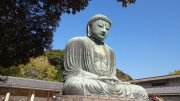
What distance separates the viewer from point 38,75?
1127 inches

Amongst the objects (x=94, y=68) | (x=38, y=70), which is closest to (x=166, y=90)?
(x=94, y=68)

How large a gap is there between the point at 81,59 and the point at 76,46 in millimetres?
496

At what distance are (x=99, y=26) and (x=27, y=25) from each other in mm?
2552

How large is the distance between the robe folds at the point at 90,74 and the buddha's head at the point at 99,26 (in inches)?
12.3

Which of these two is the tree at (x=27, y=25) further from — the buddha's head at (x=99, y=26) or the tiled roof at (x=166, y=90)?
the tiled roof at (x=166, y=90)

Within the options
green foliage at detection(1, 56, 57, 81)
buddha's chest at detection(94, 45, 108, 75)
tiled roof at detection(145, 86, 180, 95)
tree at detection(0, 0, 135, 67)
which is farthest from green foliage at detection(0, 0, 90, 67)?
green foliage at detection(1, 56, 57, 81)

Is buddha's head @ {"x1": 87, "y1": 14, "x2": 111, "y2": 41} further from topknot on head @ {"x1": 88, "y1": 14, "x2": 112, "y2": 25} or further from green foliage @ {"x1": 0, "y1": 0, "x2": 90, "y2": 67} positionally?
green foliage @ {"x1": 0, "y1": 0, "x2": 90, "y2": 67}

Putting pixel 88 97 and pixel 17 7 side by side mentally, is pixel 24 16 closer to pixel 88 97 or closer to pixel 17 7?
pixel 17 7

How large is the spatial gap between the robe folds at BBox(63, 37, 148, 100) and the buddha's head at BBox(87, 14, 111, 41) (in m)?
0.31

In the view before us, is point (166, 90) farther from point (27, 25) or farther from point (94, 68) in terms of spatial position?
point (27, 25)

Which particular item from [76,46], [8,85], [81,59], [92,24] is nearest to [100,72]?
[81,59]

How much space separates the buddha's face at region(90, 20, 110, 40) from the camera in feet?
19.4

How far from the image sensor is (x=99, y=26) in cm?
595

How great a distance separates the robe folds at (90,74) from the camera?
13.8 feet
